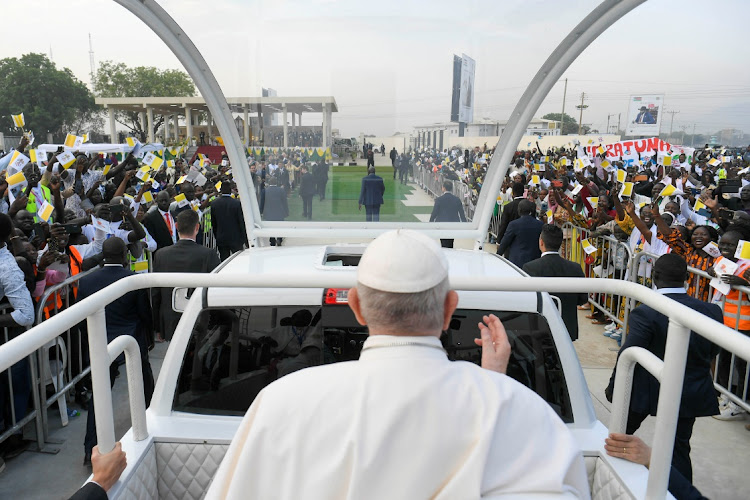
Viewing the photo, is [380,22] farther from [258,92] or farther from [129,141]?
[129,141]

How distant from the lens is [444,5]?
3453 millimetres

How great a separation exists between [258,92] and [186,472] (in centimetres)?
240

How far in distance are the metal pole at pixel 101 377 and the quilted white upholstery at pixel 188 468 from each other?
0.32 metres

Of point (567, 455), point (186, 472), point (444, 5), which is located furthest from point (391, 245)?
point (444, 5)

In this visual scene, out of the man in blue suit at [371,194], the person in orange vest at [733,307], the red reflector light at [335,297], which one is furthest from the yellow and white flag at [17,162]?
the person in orange vest at [733,307]

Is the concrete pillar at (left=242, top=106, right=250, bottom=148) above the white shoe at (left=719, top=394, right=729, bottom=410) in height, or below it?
above

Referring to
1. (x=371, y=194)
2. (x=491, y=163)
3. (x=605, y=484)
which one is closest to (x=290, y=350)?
(x=605, y=484)

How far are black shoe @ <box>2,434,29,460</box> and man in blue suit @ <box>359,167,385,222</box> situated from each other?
135 inches

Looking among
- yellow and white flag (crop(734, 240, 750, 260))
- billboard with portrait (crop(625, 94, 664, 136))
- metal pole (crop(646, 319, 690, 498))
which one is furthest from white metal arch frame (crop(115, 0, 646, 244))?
billboard with portrait (crop(625, 94, 664, 136))

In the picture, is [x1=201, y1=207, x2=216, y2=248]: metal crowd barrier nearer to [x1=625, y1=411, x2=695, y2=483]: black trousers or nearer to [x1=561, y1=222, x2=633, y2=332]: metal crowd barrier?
[x1=561, y1=222, x2=633, y2=332]: metal crowd barrier

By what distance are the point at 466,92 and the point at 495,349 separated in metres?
2.52

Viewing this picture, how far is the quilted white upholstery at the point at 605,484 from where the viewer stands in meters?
2.06

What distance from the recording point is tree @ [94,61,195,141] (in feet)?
221

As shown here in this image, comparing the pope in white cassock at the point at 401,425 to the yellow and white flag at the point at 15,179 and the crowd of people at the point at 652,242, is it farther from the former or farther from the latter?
the yellow and white flag at the point at 15,179
